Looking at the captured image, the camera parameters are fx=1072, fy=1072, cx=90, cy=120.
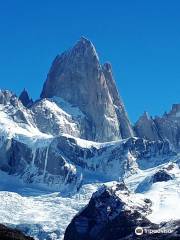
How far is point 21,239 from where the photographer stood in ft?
528

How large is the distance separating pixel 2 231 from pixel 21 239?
7923 millimetres

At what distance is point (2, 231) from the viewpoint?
16812 cm
